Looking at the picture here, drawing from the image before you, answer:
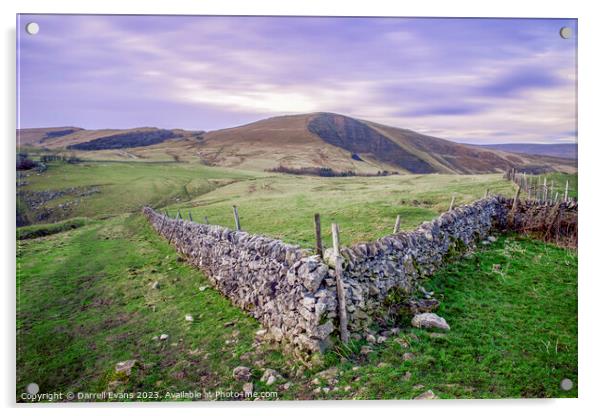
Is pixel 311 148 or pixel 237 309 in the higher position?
pixel 311 148

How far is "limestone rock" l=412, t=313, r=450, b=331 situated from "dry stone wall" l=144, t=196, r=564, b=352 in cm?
52

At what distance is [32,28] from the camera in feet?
17.3

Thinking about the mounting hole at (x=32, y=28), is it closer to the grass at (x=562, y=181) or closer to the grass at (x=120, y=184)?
the grass at (x=120, y=184)

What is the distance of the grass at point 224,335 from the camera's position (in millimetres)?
4352

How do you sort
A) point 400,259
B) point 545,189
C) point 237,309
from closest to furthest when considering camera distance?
point 400,259 → point 237,309 → point 545,189

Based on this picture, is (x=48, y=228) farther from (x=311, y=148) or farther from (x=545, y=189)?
(x=545, y=189)

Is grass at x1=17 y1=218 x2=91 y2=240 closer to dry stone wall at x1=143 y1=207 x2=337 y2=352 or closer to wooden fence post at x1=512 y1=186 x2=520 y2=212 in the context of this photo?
dry stone wall at x1=143 y1=207 x2=337 y2=352

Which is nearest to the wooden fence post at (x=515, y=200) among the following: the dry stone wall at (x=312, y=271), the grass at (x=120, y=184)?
the dry stone wall at (x=312, y=271)

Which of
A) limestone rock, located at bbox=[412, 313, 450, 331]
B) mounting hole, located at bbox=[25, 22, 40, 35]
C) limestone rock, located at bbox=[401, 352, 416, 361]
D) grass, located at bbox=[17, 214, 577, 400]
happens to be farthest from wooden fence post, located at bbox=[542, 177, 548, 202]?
mounting hole, located at bbox=[25, 22, 40, 35]

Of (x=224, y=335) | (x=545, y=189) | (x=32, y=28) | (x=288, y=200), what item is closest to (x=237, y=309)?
(x=224, y=335)

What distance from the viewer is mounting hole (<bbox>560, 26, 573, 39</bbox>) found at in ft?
18.2

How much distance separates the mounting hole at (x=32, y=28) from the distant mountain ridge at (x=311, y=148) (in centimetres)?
157

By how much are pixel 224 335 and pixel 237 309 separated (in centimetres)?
76
